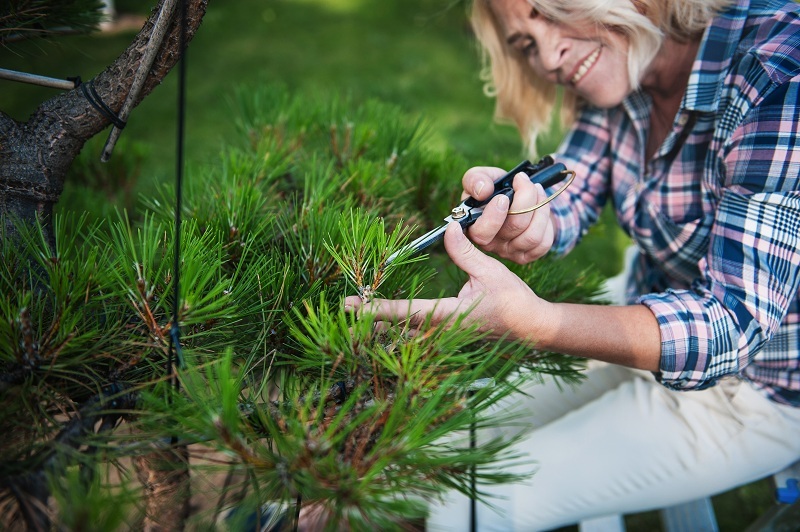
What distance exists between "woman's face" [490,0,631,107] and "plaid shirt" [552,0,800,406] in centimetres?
9

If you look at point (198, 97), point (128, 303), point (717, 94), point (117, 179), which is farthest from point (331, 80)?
point (128, 303)

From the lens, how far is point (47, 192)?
53cm

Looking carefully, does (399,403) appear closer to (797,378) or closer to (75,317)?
(75,317)

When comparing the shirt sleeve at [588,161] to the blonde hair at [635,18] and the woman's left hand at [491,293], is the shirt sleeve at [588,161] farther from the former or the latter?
the woman's left hand at [491,293]

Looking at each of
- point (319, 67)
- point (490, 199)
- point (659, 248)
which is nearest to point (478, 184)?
point (490, 199)

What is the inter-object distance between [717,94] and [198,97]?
2186mm

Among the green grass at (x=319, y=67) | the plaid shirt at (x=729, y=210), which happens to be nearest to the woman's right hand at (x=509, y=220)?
the plaid shirt at (x=729, y=210)

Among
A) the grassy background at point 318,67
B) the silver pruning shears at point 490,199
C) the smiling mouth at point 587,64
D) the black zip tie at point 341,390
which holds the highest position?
the smiling mouth at point 587,64

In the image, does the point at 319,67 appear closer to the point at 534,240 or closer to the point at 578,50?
the point at 578,50

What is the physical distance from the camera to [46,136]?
525 millimetres

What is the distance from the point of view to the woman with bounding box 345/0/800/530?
0.61 metres

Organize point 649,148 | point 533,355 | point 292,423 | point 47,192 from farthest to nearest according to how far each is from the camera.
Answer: point 649,148
point 533,355
point 47,192
point 292,423

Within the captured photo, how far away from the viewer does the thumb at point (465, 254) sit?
528 mm

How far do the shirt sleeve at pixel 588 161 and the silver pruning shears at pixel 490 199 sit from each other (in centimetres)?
25
